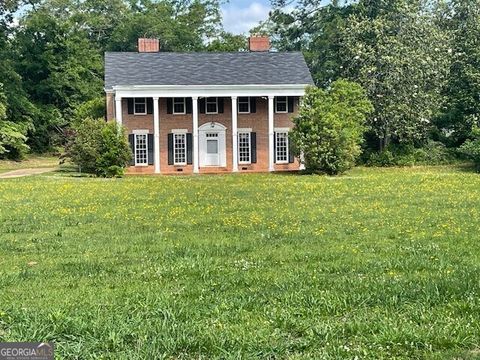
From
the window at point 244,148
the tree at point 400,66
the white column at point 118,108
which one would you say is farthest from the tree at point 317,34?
the white column at point 118,108

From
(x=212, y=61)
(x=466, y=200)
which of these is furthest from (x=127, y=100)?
(x=466, y=200)

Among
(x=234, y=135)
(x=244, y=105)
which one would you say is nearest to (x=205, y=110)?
(x=244, y=105)

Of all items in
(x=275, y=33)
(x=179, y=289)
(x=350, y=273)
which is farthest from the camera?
(x=275, y=33)

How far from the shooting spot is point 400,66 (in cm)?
3650

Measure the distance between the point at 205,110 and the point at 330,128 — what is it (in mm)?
9268

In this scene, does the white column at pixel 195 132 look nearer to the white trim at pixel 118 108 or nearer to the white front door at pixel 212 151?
the white front door at pixel 212 151

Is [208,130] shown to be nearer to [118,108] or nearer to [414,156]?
[118,108]

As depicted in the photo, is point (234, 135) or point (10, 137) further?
point (10, 137)

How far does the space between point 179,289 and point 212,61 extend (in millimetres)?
32793

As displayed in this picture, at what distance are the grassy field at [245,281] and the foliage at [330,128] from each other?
15761 mm

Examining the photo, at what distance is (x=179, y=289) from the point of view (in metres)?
6.62

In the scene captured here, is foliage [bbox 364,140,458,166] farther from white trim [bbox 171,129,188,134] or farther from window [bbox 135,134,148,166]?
window [bbox 135,134,148,166]

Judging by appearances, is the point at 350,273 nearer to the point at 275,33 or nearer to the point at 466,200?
the point at 466,200

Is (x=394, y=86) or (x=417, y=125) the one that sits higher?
(x=394, y=86)
